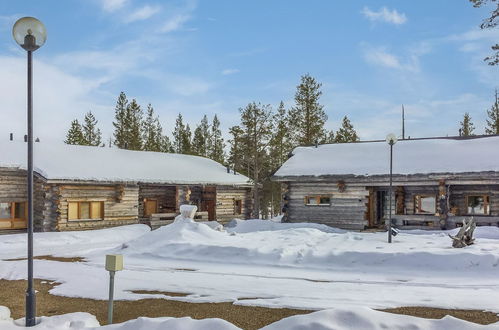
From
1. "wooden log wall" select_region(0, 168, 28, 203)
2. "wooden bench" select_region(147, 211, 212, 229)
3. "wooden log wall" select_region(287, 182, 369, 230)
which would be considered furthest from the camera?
"wooden bench" select_region(147, 211, 212, 229)

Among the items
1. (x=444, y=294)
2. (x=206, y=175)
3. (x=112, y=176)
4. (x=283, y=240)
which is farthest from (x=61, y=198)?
(x=444, y=294)

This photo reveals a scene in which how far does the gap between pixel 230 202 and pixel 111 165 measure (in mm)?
8686

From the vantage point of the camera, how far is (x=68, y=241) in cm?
2114

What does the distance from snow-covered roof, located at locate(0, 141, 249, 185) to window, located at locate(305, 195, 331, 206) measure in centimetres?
717

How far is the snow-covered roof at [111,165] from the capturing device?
23.6 meters

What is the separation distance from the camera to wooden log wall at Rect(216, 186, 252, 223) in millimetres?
31109

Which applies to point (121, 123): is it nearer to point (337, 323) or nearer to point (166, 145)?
point (166, 145)

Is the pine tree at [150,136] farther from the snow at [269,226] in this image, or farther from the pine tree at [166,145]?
the snow at [269,226]

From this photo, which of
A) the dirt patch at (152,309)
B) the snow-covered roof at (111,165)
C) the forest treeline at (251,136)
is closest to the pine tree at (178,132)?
the forest treeline at (251,136)

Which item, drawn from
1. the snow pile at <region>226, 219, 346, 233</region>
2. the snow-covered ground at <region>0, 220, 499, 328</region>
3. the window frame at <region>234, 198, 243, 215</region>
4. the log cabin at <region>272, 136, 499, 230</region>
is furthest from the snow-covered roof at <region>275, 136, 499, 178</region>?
the window frame at <region>234, 198, 243, 215</region>

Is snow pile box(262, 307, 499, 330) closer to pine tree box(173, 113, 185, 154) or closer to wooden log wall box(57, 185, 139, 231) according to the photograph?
wooden log wall box(57, 185, 139, 231)

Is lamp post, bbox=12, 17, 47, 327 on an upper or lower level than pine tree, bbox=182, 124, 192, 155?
lower

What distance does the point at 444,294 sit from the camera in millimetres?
9711

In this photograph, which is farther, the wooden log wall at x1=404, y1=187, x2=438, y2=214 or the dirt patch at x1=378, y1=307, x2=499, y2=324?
the wooden log wall at x1=404, y1=187, x2=438, y2=214
